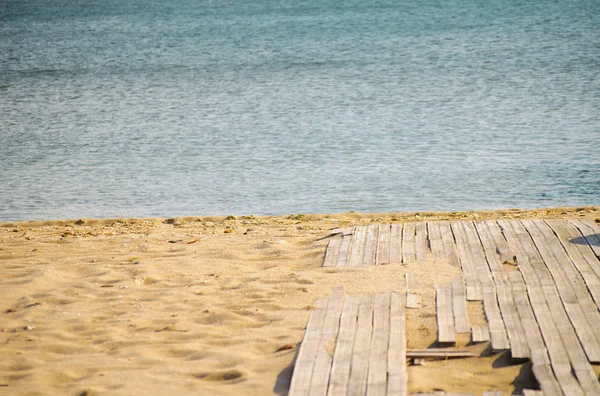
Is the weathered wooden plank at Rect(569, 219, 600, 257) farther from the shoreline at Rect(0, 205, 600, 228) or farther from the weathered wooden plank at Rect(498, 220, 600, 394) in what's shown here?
the shoreline at Rect(0, 205, 600, 228)

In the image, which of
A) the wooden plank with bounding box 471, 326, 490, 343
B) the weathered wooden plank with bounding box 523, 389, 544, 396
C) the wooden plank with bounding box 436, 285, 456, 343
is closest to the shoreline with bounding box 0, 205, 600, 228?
the wooden plank with bounding box 436, 285, 456, 343

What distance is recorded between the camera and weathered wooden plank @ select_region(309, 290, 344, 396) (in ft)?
15.2

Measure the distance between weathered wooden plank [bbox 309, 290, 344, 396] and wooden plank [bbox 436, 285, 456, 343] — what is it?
80 cm

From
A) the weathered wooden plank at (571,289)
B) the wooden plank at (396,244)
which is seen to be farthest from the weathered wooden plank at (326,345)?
the weathered wooden plank at (571,289)

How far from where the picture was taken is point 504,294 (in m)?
6.01

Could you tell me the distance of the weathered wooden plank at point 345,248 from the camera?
716cm

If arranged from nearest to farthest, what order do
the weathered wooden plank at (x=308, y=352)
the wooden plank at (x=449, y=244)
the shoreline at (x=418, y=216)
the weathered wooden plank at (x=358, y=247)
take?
the weathered wooden plank at (x=308, y=352) < the wooden plank at (x=449, y=244) < the weathered wooden plank at (x=358, y=247) < the shoreline at (x=418, y=216)

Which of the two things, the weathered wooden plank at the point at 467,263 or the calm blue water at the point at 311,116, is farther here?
the calm blue water at the point at 311,116

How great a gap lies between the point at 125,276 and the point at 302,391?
3308 mm

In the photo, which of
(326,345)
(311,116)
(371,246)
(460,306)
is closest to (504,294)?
(460,306)

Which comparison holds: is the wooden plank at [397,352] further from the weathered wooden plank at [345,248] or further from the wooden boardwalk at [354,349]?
the weathered wooden plank at [345,248]

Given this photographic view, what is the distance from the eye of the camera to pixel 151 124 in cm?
2142

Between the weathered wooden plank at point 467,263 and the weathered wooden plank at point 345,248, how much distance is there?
3.75 ft

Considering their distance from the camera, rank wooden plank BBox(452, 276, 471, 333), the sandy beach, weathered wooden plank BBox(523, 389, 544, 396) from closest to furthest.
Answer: weathered wooden plank BBox(523, 389, 544, 396)
the sandy beach
wooden plank BBox(452, 276, 471, 333)
